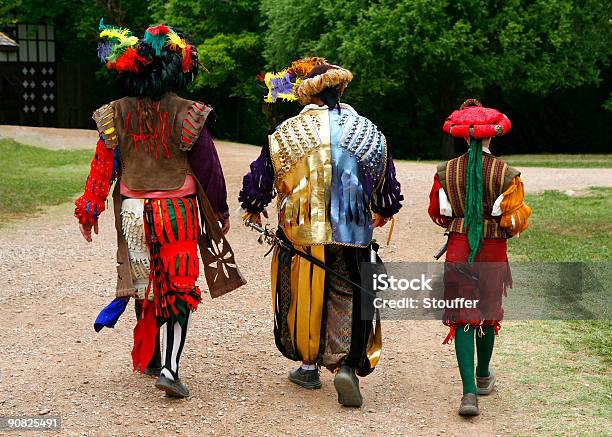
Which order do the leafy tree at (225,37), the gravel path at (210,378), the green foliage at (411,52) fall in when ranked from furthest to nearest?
the leafy tree at (225,37) → the green foliage at (411,52) → the gravel path at (210,378)

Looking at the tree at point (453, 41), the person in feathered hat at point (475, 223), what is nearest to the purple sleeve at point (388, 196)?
the person in feathered hat at point (475, 223)

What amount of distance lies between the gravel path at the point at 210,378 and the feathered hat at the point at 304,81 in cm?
162

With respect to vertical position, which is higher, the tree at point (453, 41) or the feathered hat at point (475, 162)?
the tree at point (453, 41)

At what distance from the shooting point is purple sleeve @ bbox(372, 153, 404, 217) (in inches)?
200

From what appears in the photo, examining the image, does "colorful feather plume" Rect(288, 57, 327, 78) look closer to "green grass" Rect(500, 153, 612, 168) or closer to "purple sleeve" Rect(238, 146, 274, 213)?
"purple sleeve" Rect(238, 146, 274, 213)

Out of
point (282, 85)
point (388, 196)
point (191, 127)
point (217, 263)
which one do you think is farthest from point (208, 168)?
point (388, 196)

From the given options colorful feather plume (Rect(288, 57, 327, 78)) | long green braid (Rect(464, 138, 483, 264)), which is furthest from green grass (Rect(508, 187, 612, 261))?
colorful feather plume (Rect(288, 57, 327, 78))

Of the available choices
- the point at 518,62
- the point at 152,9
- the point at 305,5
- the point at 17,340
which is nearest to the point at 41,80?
the point at 152,9

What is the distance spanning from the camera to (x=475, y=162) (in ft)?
15.5

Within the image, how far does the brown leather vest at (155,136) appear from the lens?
4.89 metres

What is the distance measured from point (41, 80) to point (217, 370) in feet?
85.7

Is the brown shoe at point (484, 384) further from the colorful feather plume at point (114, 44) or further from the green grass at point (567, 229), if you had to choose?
the green grass at point (567, 229)

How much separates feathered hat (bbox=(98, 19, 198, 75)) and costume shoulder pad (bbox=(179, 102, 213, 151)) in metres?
0.26

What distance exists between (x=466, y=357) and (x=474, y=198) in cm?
81
